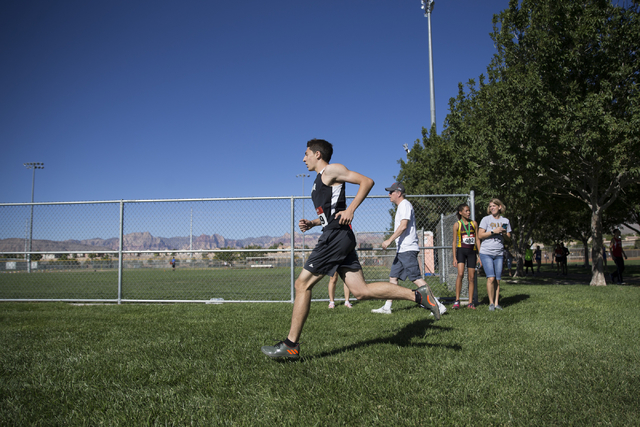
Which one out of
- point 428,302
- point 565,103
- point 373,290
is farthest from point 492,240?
point 565,103

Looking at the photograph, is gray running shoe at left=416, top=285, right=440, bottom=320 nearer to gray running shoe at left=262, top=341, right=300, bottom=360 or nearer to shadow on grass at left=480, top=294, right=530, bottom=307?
gray running shoe at left=262, top=341, right=300, bottom=360

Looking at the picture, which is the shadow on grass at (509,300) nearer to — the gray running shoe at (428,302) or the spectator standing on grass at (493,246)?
the spectator standing on grass at (493,246)

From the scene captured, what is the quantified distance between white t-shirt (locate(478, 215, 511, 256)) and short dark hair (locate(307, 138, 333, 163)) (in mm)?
4566

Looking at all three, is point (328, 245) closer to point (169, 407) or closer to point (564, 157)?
point (169, 407)

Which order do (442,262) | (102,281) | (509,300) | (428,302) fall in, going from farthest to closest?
1. (442,262)
2. (102,281)
3. (509,300)
4. (428,302)

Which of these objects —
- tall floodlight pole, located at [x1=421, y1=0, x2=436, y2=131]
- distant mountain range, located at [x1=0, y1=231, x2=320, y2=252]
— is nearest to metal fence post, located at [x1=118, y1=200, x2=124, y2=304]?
distant mountain range, located at [x1=0, y1=231, x2=320, y2=252]

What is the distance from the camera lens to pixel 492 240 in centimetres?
761

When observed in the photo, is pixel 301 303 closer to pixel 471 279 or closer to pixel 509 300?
pixel 471 279

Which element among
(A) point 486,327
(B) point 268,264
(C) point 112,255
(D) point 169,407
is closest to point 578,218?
(B) point 268,264

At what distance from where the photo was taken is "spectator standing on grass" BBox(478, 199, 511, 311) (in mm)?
7309

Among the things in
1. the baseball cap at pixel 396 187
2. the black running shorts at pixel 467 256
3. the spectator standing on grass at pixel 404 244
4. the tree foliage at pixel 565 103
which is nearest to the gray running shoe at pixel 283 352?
the spectator standing on grass at pixel 404 244

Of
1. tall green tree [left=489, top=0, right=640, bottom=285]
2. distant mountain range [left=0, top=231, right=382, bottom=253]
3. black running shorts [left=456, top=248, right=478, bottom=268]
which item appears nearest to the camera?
black running shorts [left=456, top=248, right=478, bottom=268]

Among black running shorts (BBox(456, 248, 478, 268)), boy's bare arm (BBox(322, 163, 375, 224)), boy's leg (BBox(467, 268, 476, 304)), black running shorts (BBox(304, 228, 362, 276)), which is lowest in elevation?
boy's leg (BBox(467, 268, 476, 304))

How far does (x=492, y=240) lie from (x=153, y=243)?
7.46 meters
